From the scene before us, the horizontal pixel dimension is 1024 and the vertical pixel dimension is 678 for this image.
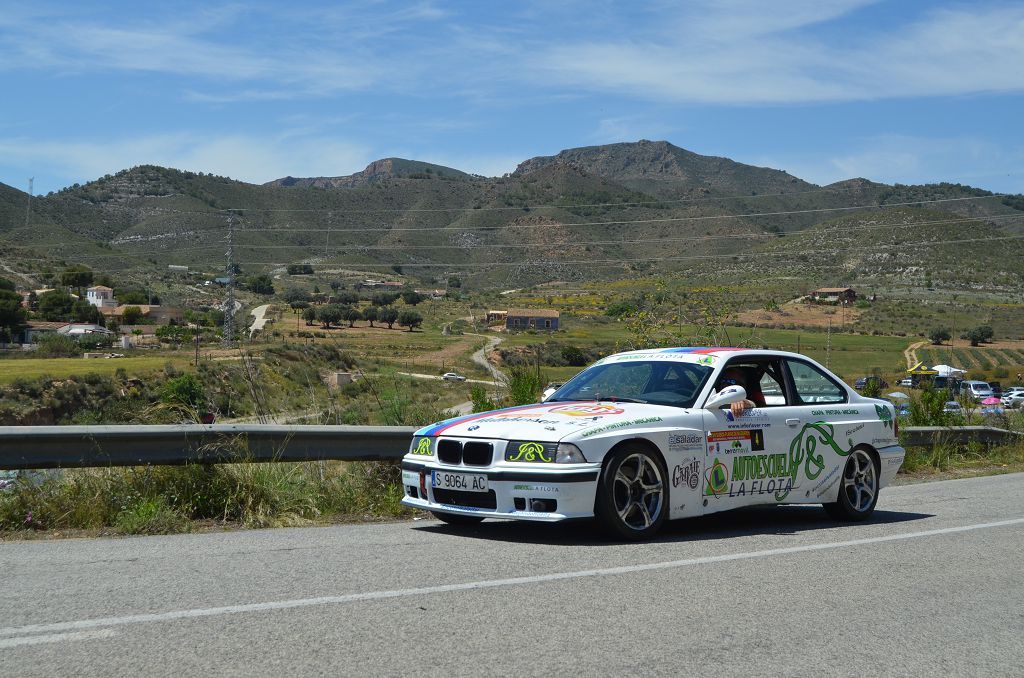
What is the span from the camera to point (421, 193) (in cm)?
16375

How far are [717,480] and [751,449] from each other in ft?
1.75

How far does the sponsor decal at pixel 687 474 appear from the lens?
8.06 m

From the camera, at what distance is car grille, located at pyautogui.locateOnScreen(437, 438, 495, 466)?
25.6 ft

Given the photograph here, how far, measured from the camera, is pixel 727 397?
842 cm

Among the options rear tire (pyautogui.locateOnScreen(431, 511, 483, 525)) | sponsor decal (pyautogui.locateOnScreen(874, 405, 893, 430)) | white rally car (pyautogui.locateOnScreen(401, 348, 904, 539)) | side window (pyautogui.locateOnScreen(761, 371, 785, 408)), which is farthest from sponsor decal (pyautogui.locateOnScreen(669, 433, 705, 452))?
sponsor decal (pyautogui.locateOnScreen(874, 405, 893, 430))

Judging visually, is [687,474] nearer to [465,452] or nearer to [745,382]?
[745,382]

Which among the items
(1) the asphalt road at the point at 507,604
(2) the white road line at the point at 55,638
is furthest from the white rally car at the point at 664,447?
(2) the white road line at the point at 55,638

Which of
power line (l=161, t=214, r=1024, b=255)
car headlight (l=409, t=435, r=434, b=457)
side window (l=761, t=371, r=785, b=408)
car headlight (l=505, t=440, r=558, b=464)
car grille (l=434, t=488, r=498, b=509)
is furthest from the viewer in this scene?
power line (l=161, t=214, r=1024, b=255)

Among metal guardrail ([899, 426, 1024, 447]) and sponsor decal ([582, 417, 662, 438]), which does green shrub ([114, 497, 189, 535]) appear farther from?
metal guardrail ([899, 426, 1024, 447])

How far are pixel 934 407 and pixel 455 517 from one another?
37.8 ft

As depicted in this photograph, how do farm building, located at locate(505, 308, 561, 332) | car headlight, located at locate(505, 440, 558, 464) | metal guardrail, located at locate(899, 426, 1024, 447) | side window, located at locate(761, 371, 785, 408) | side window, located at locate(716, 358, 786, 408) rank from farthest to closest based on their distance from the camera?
farm building, located at locate(505, 308, 561, 332) < metal guardrail, located at locate(899, 426, 1024, 447) < side window, located at locate(761, 371, 785, 408) < side window, located at locate(716, 358, 786, 408) < car headlight, located at locate(505, 440, 558, 464)

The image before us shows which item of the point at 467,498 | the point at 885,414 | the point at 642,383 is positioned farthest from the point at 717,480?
the point at 885,414

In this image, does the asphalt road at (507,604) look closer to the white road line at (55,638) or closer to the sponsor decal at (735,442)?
the white road line at (55,638)

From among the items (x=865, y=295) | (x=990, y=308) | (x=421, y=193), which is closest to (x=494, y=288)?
(x=865, y=295)
